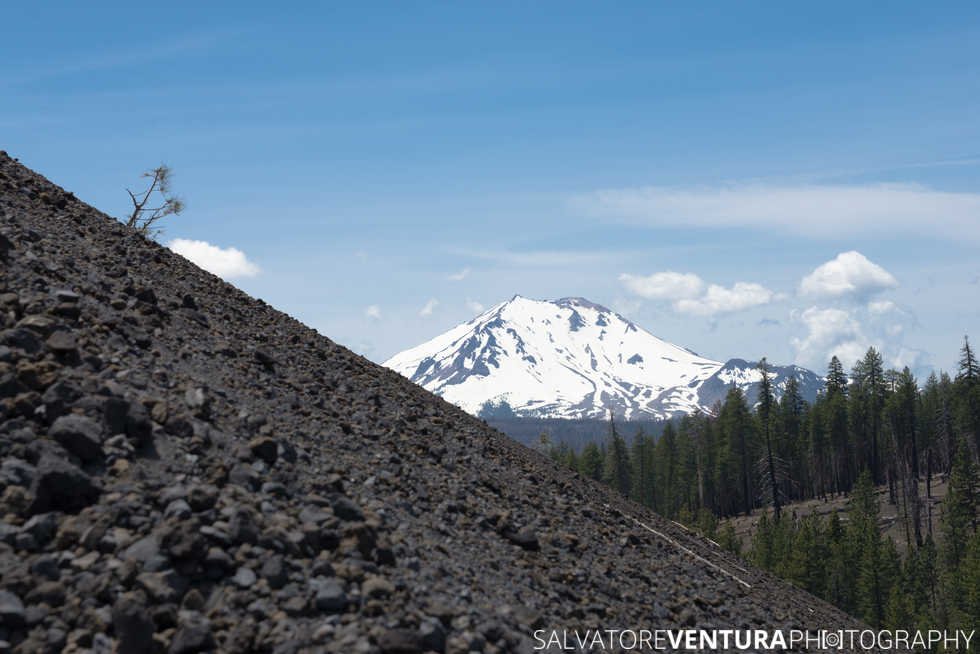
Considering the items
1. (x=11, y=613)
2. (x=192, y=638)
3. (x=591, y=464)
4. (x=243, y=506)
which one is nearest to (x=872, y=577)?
(x=591, y=464)

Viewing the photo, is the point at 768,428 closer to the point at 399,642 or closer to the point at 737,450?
the point at 737,450

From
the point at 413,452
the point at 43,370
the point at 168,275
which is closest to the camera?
the point at 43,370

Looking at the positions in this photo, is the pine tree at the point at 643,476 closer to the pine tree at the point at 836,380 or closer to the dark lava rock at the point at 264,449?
the pine tree at the point at 836,380

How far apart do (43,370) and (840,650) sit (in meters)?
13.3

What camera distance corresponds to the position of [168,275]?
1576 cm

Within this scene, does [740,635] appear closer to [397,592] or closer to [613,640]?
[613,640]

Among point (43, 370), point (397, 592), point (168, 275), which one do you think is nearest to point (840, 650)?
point (397, 592)

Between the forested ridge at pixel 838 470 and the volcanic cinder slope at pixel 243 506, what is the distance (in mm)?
52798

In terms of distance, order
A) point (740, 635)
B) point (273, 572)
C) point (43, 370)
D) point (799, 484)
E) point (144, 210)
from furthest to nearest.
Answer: point (799, 484) < point (144, 210) < point (740, 635) < point (43, 370) < point (273, 572)

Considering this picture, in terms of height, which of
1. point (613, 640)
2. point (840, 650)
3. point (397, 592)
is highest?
point (397, 592)

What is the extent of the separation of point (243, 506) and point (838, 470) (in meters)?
105

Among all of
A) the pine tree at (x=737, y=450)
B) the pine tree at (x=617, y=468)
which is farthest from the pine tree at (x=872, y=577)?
the pine tree at (x=617, y=468)

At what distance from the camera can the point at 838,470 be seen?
9988 cm

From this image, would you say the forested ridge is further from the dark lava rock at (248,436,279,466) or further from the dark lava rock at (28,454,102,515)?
the dark lava rock at (28,454,102,515)
